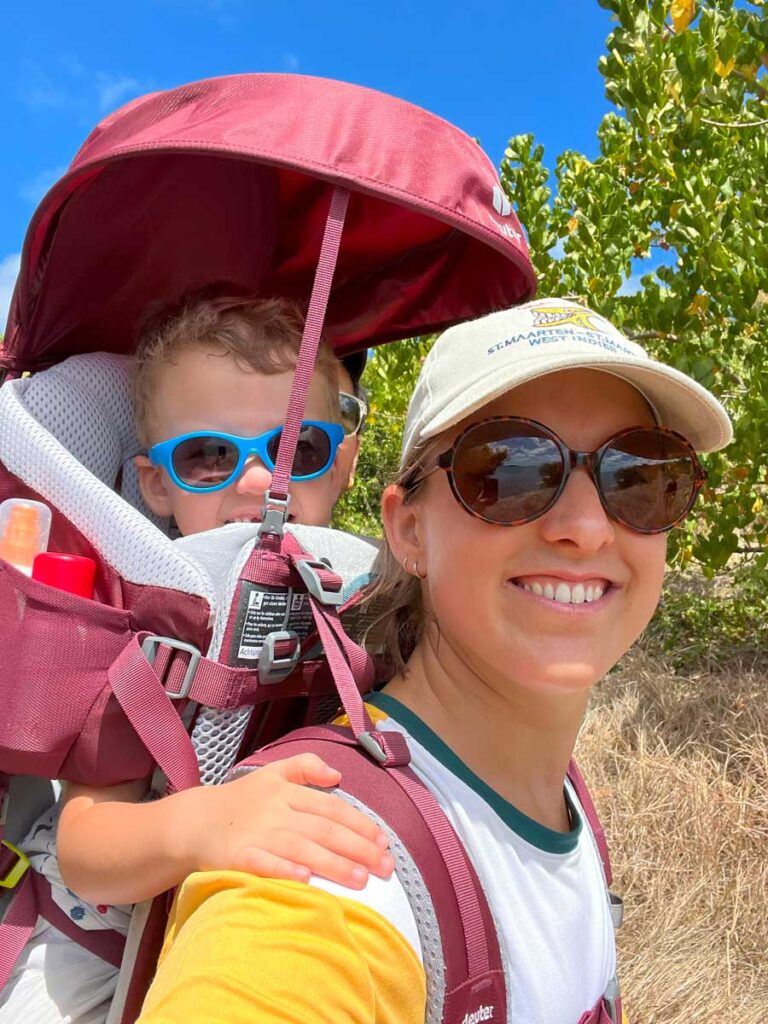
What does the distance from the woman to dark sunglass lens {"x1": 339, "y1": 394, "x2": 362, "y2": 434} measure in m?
0.80

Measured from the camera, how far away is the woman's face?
1.33 m

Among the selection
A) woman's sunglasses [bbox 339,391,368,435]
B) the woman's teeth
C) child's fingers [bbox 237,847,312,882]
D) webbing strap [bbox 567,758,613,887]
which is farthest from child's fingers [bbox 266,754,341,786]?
woman's sunglasses [bbox 339,391,368,435]

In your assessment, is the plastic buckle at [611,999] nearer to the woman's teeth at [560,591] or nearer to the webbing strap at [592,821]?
the webbing strap at [592,821]

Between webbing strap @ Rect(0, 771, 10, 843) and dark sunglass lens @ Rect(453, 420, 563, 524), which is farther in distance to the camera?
webbing strap @ Rect(0, 771, 10, 843)

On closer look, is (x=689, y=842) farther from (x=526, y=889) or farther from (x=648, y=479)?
(x=648, y=479)

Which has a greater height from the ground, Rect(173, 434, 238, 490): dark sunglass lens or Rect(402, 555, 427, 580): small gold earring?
Rect(173, 434, 238, 490): dark sunglass lens

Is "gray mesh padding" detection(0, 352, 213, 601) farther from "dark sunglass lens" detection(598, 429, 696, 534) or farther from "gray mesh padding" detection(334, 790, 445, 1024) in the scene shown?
"dark sunglass lens" detection(598, 429, 696, 534)

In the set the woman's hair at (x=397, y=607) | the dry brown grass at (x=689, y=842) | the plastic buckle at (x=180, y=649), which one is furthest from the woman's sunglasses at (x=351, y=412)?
the dry brown grass at (x=689, y=842)

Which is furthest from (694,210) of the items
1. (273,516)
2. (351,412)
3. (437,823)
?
(437,823)

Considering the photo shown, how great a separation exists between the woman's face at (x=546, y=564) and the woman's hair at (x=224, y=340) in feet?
2.63

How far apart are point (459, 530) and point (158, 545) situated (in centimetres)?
57

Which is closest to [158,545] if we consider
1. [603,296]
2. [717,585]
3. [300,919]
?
[300,919]

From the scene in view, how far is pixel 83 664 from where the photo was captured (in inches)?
58.1

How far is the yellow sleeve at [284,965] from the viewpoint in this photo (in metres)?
0.85
